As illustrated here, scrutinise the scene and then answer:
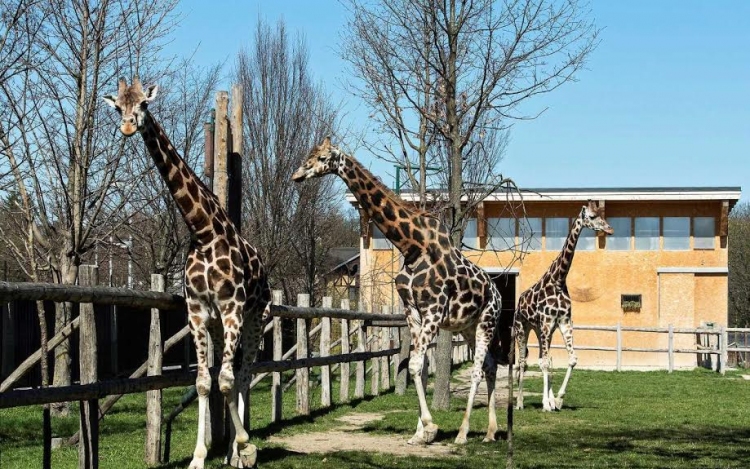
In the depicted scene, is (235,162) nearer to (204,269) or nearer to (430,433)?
(204,269)

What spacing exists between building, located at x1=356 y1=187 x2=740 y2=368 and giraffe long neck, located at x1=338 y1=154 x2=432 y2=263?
2333cm


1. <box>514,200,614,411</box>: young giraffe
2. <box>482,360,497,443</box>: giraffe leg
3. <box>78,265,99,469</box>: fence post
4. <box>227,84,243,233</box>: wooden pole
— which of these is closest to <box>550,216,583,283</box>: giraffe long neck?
<box>514,200,614,411</box>: young giraffe


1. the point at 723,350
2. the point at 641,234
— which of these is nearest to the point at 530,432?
the point at 723,350

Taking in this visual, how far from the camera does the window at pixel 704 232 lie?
35.2 m

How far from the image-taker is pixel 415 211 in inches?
436

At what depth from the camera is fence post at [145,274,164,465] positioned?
8.75m

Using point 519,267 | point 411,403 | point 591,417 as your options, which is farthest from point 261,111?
point 591,417

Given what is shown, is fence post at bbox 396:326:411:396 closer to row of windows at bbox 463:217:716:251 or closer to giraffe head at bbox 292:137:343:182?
giraffe head at bbox 292:137:343:182

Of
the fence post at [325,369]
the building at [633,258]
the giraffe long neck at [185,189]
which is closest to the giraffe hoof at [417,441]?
the giraffe long neck at [185,189]

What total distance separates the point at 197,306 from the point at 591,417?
745 cm

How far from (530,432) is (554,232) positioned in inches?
973

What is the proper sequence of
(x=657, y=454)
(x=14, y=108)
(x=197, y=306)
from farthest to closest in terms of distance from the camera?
(x=14, y=108) < (x=657, y=454) < (x=197, y=306)

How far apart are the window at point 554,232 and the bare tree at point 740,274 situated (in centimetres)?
2318

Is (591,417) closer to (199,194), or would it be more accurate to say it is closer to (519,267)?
(199,194)
